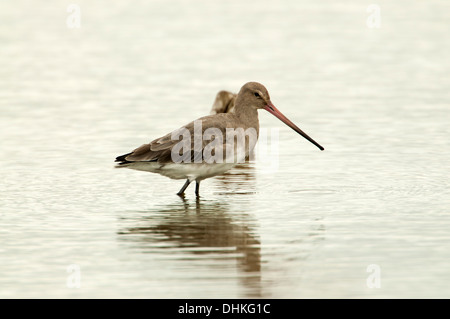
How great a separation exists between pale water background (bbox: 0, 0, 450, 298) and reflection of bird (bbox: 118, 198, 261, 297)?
3cm

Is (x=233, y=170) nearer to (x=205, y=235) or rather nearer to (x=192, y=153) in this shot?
(x=192, y=153)

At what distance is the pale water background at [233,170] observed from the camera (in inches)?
349

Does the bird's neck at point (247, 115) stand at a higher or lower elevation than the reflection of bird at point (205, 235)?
higher

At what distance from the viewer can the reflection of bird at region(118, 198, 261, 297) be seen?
A: 913cm

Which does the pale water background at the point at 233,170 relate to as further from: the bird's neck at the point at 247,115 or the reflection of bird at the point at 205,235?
the bird's neck at the point at 247,115

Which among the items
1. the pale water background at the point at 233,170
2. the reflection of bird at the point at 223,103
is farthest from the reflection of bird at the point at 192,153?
the reflection of bird at the point at 223,103

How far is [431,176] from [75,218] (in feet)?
16.0

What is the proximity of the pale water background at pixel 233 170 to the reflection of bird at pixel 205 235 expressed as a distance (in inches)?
1.3

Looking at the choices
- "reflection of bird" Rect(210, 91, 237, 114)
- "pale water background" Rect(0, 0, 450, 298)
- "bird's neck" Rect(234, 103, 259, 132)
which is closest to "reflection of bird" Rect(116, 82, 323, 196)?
"bird's neck" Rect(234, 103, 259, 132)

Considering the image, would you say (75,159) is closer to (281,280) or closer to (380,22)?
(281,280)

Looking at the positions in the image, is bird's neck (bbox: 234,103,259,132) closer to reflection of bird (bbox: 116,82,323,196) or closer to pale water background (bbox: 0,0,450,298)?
reflection of bird (bbox: 116,82,323,196)

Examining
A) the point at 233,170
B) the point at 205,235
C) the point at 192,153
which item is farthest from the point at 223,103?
the point at 205,235

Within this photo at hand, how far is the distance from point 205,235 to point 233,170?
402cm
